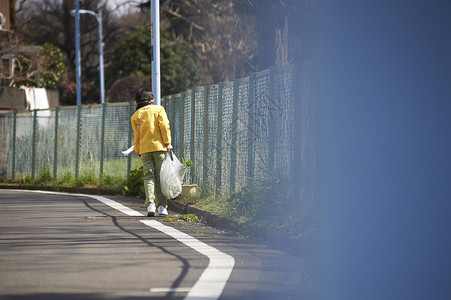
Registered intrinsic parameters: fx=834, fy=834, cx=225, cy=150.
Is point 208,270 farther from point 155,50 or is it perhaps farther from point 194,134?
point 155,50

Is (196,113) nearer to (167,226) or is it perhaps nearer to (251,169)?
(251,169)

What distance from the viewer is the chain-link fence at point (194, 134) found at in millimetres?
11352

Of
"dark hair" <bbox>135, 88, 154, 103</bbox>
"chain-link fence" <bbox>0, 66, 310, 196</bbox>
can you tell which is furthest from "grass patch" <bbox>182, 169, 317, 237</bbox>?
"dark hair" <bbox>135, 88, 154, 103</bbox>

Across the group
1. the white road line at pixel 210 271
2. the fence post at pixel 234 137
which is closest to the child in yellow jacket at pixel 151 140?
the fence post at pixel 234 137

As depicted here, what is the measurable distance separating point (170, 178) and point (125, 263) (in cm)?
513

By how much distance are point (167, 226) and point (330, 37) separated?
6081 millimetres

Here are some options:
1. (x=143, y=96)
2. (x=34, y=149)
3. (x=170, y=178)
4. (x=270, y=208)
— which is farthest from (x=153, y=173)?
(x=34, y=149)

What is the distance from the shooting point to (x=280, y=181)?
35.2 feet

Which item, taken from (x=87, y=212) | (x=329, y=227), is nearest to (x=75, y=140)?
(x=87, y=212)

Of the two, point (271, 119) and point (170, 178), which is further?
point (170, 178)

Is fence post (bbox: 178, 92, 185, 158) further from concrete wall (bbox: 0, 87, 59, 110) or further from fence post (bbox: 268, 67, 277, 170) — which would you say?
concrete wall (bbox: 0, 87, 59, 110)

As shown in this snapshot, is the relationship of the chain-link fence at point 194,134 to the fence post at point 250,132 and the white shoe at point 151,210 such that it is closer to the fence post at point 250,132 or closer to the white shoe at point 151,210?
the fence post at point 250,132

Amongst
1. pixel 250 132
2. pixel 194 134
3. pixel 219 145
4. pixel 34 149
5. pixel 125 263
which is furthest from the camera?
pixel 34 149

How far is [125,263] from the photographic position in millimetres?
7328
